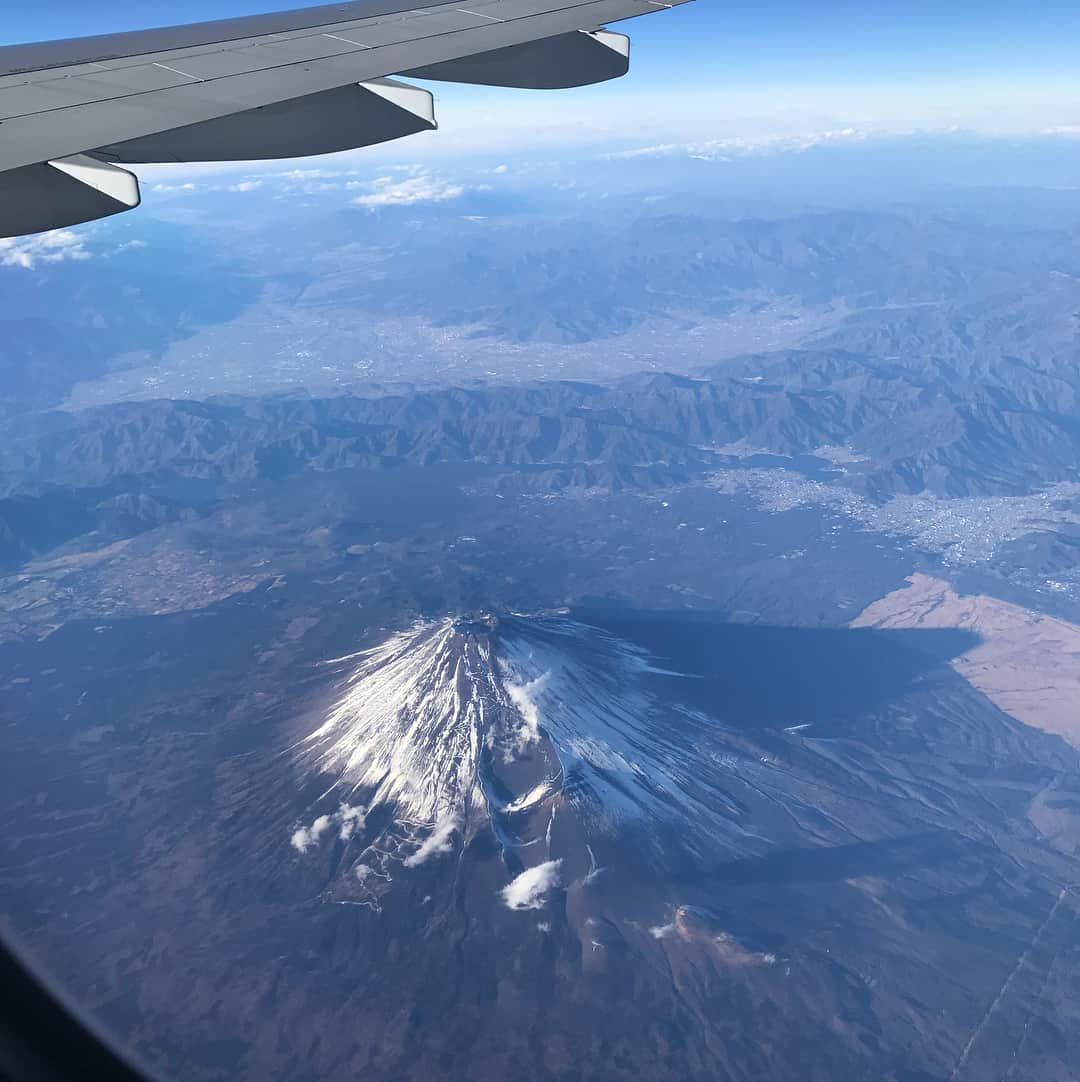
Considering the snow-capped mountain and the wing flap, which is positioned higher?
the wing flap

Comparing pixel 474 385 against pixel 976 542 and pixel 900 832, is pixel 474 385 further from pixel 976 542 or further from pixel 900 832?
pixel 900 832

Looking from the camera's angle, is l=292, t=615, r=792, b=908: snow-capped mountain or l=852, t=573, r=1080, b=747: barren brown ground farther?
l=852, t=573, r=1080, b=747: barren brown ground

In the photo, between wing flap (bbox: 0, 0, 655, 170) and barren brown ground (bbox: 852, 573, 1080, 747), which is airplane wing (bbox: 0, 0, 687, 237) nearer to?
wing flap (bbox: 0, 0, 655, 170)

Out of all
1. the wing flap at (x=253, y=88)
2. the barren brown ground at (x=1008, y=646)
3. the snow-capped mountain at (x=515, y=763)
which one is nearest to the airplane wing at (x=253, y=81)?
the wing flap at (x=253, y=88)

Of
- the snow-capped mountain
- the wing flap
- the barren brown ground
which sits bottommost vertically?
the barren brown ground

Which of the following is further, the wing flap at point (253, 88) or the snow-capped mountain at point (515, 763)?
the snow-capped mountain at point (515, 763)

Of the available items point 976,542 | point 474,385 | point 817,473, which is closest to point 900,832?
point 976,542

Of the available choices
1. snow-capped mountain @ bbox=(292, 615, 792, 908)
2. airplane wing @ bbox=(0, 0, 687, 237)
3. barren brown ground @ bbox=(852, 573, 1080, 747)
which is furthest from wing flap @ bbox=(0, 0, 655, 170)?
barren brown ground @ bbox=(852, 573, 1080, 747)

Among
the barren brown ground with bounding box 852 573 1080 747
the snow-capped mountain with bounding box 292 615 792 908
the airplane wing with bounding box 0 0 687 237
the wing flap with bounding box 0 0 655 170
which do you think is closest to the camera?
the airplane wing with bounding box 0 0 687 237

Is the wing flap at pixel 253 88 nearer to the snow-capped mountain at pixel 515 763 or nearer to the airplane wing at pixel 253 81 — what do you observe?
the airplane wing at pixel 253 81
